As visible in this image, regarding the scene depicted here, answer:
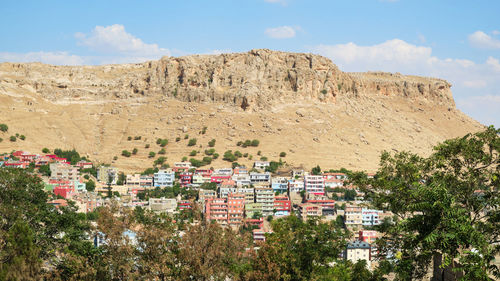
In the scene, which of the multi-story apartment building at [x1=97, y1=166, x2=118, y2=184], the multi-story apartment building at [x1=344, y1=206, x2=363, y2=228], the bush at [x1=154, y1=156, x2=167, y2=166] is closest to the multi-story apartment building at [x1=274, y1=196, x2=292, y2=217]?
the multi-story apartment building at [x1=344, y1=206, x2=363, y2=228]

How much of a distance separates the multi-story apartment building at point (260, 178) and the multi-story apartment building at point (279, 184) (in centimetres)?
182

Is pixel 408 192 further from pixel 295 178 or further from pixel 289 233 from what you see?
pixel 295 178

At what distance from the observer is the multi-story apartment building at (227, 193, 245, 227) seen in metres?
50.1

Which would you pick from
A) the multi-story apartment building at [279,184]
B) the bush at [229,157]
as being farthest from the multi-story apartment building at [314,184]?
the bush at [229,157]

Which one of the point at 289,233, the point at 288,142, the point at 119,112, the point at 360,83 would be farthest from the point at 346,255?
the point at 360,83

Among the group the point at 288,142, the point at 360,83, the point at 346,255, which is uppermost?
the point at 360,83

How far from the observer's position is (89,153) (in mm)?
77812

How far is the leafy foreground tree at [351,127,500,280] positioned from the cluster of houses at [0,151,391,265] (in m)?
24.4

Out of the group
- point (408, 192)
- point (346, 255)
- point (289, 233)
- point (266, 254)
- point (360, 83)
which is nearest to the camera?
point (408, 192)

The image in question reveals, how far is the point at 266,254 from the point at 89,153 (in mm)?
68003

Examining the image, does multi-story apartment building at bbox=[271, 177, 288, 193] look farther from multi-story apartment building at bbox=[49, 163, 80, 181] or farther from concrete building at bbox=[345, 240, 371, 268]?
concrete building at bbox=[345, 240, 371, 268]

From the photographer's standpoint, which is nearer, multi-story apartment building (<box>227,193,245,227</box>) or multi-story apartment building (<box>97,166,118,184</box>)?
multi-story apartment building (<box>227,193,245,227</box>)

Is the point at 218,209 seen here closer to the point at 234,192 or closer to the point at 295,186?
the point at 234,192

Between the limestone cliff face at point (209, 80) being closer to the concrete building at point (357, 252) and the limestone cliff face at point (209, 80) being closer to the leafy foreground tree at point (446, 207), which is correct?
the concrete building at point (357, 252)
